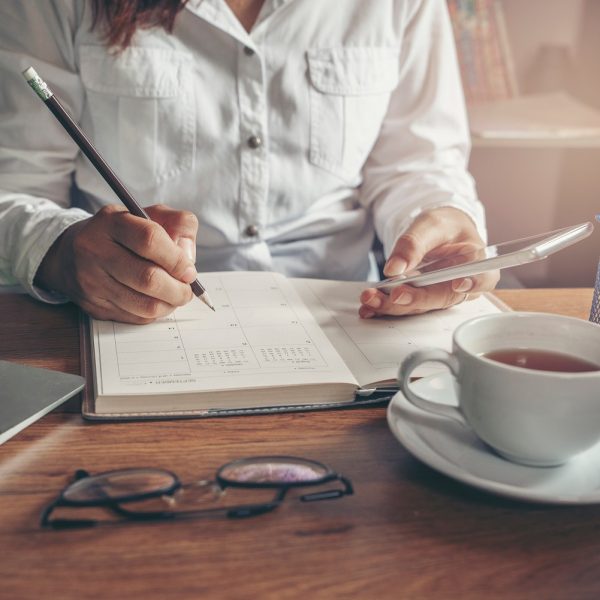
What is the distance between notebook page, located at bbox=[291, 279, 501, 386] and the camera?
0.81 meters

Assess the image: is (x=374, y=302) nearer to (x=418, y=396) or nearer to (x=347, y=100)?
(x=418, y=396)

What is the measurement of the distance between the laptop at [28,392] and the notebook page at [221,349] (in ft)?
0.10

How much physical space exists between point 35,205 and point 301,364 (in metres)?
0.47

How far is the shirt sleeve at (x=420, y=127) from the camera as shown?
1294mm

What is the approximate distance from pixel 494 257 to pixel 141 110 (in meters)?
0.58

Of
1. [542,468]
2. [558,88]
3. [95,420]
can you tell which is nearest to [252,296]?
[95,420]

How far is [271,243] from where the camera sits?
131cm

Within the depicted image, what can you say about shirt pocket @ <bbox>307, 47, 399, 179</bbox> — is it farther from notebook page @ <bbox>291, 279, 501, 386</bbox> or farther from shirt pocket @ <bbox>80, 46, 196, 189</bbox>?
notebook page @ <bbox>291, 279, 501, 386</bbox>

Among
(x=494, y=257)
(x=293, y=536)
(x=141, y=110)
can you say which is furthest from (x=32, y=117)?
(x=293, y=536)

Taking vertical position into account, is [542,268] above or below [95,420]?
below

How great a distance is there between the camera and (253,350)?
81 cm

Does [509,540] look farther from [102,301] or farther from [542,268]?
[542,268]

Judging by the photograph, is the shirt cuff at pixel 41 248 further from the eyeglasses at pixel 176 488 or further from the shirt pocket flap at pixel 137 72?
the eyeglasses at pixel 176 488

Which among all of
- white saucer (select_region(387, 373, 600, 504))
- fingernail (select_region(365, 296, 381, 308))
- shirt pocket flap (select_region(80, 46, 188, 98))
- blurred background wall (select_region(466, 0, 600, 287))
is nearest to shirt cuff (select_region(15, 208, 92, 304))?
shirt pocket flap (select_region(80, 46, 188, 98))
